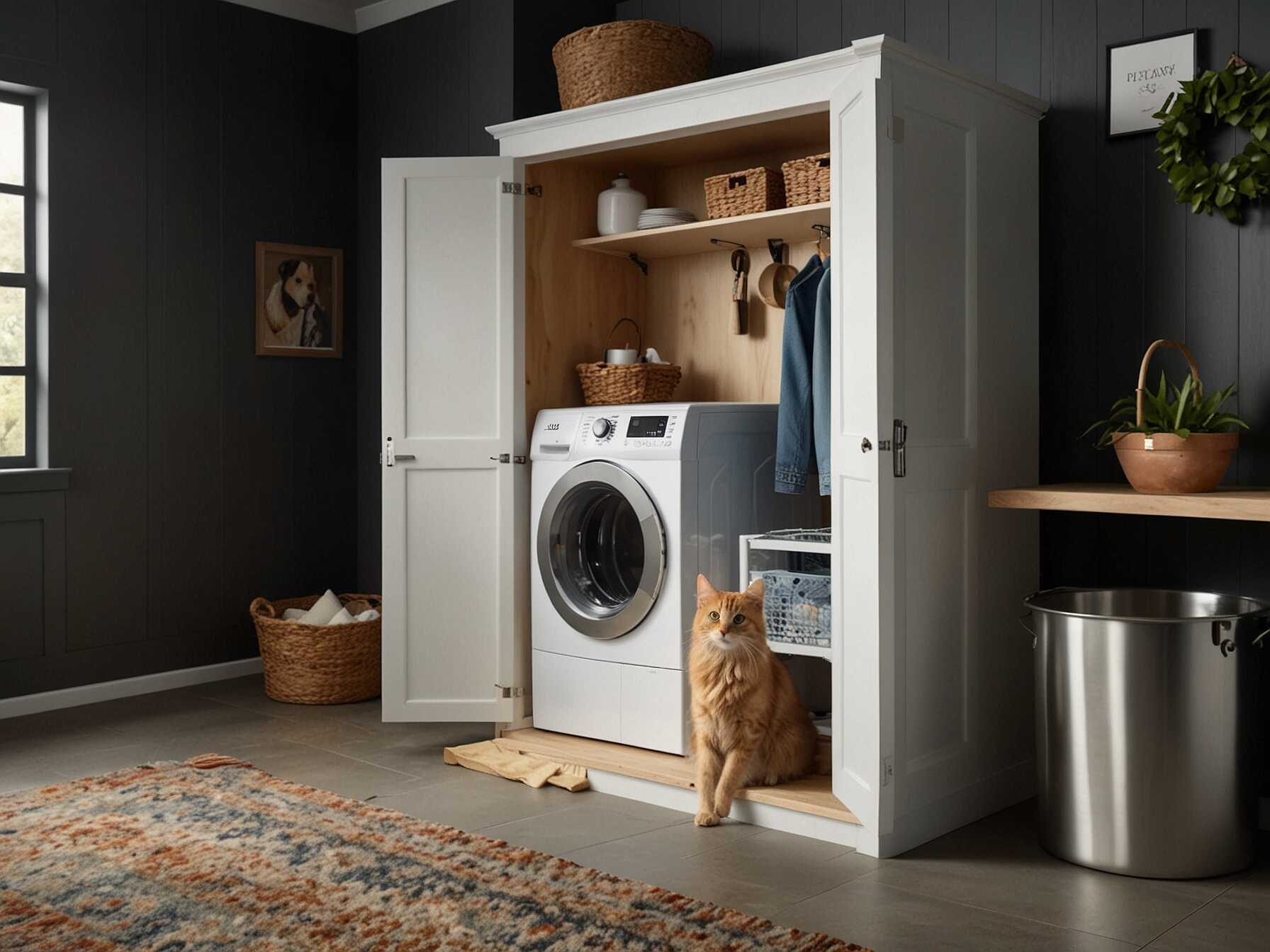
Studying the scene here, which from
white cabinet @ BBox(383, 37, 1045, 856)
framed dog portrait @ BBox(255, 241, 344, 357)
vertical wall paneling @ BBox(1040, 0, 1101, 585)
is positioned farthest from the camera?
framed dog portrait @ BBox(255, 241, 344, 357)

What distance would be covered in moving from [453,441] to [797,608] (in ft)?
4.09

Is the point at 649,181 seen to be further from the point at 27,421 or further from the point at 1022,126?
the point at 27,421

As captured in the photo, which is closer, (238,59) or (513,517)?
(513,517)

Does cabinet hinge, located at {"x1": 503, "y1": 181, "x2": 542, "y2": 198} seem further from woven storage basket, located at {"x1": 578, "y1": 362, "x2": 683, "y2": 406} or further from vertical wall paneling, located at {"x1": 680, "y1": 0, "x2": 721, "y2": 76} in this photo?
vertical wall paneling, located at {"x1": 680, "y1": 0, "x2": 721, "y2": 76}

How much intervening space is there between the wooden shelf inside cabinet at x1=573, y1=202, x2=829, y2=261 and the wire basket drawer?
1046 millimetres

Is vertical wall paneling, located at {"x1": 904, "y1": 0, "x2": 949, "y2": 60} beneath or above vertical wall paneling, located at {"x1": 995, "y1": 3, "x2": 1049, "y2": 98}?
above

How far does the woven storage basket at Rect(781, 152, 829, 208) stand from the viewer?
3.47 meters

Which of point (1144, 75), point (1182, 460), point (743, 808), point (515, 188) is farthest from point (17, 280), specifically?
point (1182, 460)

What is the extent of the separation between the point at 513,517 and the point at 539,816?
3.29 ft

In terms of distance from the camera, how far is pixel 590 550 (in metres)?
3.77

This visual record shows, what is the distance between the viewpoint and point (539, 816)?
320cm

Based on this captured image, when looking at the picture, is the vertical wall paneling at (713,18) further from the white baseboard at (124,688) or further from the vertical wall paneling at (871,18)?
the white baseboard at (124,688)

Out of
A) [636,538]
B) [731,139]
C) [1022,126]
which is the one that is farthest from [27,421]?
[1022,126]

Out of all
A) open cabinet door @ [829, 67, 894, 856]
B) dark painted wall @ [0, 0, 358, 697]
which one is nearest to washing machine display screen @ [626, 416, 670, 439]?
open cabinet door @ [829, 67, 894, 856]
